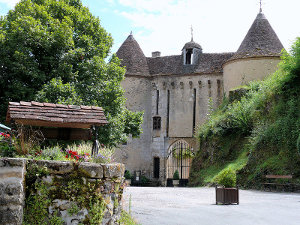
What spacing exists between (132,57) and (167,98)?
5.21 meters

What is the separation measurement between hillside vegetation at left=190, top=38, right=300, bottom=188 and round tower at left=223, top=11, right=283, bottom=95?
2.41m

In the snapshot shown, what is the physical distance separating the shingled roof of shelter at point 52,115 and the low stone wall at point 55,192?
2005mm

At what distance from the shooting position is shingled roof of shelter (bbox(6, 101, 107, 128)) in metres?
8.13

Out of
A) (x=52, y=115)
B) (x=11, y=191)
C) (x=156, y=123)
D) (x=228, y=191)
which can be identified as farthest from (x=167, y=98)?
(x=11, y=191)

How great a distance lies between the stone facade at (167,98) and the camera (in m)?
33.9

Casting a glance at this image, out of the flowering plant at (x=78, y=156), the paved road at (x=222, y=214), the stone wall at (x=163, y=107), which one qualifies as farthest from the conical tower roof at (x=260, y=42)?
the flowering plant at (x=78, y=156)

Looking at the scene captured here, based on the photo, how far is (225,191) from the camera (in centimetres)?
1126

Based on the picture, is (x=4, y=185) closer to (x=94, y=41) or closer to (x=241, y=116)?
(x=94, y=41)

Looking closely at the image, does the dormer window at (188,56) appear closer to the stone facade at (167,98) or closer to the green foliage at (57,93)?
the stone facade at (167,98)

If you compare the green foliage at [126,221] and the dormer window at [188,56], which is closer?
the green foliage at [126,221]

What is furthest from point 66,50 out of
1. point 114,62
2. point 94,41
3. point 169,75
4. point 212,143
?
point 169,75

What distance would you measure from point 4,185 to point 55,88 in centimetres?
1135

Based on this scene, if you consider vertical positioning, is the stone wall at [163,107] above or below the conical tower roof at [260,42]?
below

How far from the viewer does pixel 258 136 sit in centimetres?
1973
